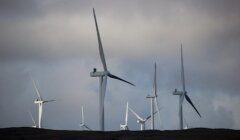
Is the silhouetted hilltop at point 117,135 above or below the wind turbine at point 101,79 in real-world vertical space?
below

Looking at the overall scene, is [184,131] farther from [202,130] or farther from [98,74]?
[98,74]

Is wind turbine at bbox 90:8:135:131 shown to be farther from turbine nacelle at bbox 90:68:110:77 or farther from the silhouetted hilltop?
the silhouetted hilltop

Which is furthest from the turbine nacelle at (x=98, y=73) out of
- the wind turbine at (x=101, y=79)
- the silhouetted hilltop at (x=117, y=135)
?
the silhouetted hilltop at (x=117, y=135)

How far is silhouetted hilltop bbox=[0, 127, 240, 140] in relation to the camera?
13375cm

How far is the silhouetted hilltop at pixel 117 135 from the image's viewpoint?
439ft

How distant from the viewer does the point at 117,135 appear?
14350 centimetres

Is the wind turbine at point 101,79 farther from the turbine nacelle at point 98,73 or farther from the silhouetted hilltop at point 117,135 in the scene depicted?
the silhouetted hilltop at point 117,135

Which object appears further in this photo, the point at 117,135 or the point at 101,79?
the point at 117,135

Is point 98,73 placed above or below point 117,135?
above

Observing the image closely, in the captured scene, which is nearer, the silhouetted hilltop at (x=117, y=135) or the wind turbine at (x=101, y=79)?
the wind turbine at (x=101, y=79)

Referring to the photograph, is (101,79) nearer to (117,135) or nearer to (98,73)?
(98,73)

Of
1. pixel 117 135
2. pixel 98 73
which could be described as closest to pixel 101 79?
pixel 98 73

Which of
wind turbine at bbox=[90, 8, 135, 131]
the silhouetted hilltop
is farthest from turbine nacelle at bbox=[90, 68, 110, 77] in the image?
the silhouetted hilltop

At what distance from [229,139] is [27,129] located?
65.9 metres
